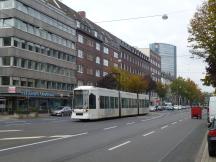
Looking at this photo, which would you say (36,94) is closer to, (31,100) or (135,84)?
(31,100)

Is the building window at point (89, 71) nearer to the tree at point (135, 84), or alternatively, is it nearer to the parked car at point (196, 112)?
the tree at point (135, 84)

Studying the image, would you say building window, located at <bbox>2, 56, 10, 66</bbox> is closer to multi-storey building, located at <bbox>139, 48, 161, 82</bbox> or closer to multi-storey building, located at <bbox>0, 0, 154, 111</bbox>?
multi-storey building, located at <bbox>0, 0, 154, 111</bbox>

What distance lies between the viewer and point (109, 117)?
146ft

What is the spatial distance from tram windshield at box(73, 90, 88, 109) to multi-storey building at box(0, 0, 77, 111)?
23404mm

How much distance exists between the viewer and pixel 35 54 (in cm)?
6825

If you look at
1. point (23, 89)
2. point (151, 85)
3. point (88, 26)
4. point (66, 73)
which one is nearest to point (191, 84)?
point (151, 85)

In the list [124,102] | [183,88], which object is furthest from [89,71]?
[183,88]

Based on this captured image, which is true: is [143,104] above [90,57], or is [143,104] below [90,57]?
below

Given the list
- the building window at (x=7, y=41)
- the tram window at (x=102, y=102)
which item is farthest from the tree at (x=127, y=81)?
the tram window at (x=102, y=102)

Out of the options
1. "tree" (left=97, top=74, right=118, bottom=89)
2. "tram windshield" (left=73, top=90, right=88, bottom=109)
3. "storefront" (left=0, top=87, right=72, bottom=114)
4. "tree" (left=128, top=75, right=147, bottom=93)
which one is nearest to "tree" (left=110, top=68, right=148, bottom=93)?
"tree" (left=128, top=75, right=147, bottom=93)

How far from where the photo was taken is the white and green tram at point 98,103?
38.5 metres

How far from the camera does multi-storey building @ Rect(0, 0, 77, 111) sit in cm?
6150

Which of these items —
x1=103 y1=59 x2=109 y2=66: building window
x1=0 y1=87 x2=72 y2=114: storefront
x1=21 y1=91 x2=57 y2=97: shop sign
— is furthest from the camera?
x1=103 y1=59 x2=109 y2=66: building window

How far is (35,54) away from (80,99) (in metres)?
31.4
